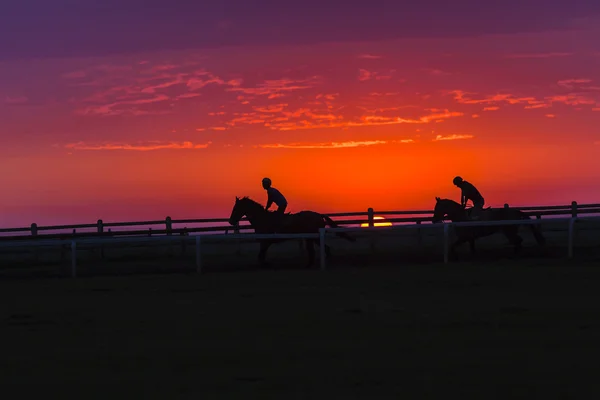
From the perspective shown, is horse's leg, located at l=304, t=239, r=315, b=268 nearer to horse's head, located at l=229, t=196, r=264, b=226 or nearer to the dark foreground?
horse's head, located at l=229, t=196, r=264, b=226

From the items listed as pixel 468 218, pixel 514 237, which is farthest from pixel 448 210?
pixel 514 237

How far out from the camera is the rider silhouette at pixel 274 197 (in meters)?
20.5

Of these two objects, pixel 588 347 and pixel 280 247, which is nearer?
pixel 588 347

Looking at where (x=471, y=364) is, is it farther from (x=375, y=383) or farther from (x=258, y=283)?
(x=258, y=283)

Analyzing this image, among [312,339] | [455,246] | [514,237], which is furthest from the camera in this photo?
[514,237]

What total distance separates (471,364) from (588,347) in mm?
1520

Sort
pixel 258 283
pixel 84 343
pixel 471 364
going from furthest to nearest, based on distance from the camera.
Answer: pixel 258 283
pixel 84 343
pixel 471 364

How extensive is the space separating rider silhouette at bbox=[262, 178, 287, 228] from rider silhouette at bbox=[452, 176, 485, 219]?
4050mm

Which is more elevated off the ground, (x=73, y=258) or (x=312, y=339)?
(x=73, y=258)

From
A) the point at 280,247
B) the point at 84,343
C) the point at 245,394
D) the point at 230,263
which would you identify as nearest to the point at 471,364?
the point at 245,394

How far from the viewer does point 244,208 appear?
2141cm

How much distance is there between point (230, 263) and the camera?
23.2m

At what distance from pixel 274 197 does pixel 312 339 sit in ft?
36.6

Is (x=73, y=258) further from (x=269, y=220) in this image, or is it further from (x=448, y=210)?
(x=448, y=210)
